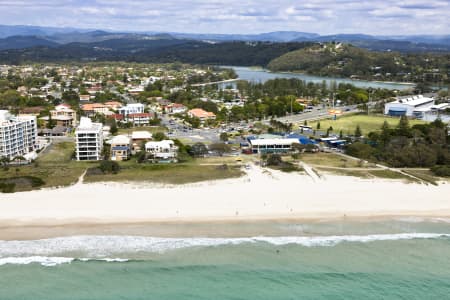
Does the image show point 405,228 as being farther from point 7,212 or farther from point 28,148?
point 28,148

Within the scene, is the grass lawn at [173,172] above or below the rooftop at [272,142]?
below

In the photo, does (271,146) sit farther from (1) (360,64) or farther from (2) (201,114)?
(1) (360,64)

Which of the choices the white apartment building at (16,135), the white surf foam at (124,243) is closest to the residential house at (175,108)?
the white apartment building at (16,135)

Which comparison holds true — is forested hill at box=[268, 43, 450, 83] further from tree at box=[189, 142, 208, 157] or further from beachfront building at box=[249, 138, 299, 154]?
tree at box=[189, 142, 208, 157]

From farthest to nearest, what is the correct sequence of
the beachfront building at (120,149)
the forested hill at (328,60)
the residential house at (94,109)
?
the forested hill at (328,60) → the residential house at (94,109) → the beachfront building at (120,149)

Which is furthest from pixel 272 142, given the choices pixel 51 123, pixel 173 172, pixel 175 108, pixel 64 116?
pixel 175 108

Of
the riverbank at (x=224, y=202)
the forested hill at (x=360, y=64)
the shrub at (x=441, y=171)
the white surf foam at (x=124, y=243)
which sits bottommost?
the white surf foam at (x=124, y=243)

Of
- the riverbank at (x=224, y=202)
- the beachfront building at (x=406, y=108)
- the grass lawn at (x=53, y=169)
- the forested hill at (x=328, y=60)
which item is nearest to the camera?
the riverbank at (x=224, y=202)

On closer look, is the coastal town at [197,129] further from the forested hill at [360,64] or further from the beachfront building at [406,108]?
the forested hill at [360,64]
